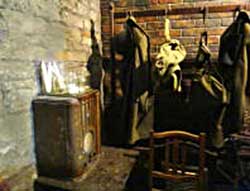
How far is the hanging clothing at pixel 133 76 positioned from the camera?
2164mm

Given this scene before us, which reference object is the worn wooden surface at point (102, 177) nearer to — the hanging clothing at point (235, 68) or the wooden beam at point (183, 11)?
the hanging clothing at point (235, 68)

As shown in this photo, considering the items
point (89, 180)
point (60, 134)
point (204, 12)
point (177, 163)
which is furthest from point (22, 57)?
point (204, 12)

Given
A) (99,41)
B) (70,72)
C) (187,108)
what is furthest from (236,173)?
(99,41)

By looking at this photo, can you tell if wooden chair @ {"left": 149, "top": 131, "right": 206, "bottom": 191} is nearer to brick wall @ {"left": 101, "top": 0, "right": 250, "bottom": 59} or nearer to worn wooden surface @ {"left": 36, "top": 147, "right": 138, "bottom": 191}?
worn wooden surface @ {"left": 36, "top": 147, "right": 138, "bottom": 191}

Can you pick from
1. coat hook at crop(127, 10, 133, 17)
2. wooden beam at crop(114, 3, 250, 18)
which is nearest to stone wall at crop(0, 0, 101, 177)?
coat hook at crop(127, 10, 133, 17)

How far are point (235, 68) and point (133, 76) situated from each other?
805 mm

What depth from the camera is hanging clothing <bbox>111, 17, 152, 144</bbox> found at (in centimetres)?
216

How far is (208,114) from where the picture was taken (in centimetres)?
228

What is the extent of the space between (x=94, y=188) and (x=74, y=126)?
0.38 metres

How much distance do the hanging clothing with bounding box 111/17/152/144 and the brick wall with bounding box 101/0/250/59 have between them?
399 millimetres

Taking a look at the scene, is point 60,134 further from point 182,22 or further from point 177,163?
point 182,22

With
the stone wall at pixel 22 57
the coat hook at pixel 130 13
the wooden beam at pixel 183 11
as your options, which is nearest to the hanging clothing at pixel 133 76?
the coat hook at pixel 130 13

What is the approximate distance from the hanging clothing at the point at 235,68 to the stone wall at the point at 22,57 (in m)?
1.28

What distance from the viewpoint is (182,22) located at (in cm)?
249
